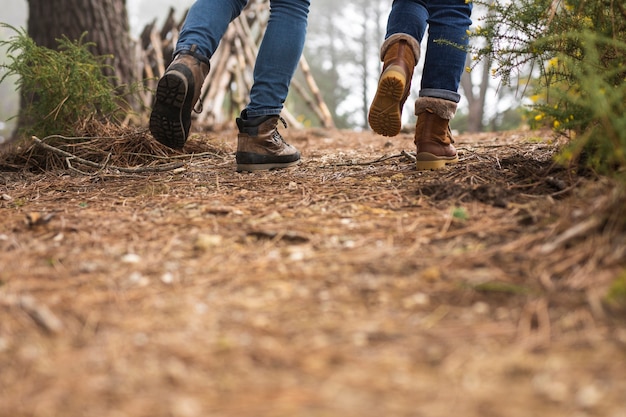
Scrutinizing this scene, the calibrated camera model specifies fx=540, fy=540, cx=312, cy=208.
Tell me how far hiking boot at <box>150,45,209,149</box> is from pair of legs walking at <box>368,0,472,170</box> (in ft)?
2.11

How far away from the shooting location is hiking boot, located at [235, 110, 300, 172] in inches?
82.0

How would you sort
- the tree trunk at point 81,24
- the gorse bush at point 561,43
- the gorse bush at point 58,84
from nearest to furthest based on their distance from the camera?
the gorse bush at point 561,43
the gorse bush at point 58,84
the tree trunk at point 81,24

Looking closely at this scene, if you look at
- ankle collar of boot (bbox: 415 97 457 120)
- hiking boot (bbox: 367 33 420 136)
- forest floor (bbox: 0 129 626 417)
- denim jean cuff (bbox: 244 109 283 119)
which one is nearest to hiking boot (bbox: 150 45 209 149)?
denim jean cuff (bbox: 244 109 283 119)

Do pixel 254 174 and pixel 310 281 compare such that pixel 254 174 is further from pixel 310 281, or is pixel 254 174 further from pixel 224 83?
pixel 224 83

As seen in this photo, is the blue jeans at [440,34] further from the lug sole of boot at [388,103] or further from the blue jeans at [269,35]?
the blue jeans at [269,35]

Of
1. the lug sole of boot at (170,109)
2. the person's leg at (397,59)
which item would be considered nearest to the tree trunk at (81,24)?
the lug sole of boot at (170,109)

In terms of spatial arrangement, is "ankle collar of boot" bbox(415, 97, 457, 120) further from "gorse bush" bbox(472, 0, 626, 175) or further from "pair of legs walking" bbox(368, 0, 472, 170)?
"gorse bush" bbox(472, 0, 626, 175)

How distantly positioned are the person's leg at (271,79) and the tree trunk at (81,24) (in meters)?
1.44

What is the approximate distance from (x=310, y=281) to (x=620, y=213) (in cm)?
61

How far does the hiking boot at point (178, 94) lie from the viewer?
6.18 feet

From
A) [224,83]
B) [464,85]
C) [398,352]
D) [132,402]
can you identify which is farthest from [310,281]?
[464,85]

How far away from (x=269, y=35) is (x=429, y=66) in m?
0.59

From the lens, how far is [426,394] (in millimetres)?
696

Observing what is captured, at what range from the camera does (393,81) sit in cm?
183
